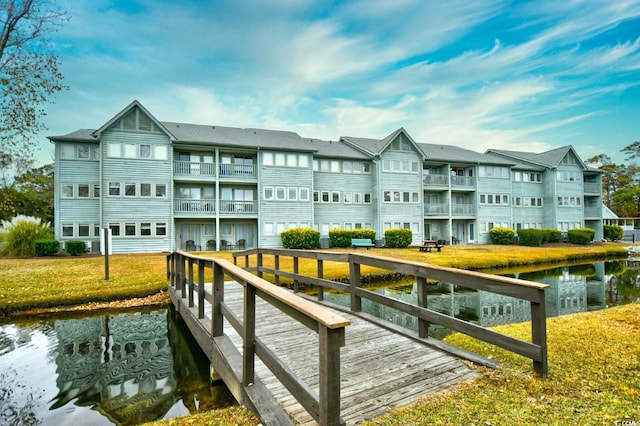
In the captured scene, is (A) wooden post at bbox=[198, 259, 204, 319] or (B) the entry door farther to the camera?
(B) the entry door

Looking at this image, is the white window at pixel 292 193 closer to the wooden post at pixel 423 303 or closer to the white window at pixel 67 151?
Answer: the white window at pixel 67 151

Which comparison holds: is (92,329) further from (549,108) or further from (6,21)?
(549,108)

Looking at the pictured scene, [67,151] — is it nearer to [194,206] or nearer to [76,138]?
[76,138]

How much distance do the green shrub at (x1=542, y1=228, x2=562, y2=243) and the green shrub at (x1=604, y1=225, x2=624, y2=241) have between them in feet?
32.8

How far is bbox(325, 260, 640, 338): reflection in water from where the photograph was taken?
334 inches

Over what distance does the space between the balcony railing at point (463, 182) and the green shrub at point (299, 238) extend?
15.8m

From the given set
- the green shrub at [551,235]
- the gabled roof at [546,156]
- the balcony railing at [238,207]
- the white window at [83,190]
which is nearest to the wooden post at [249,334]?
the balcony railing at [238,207]

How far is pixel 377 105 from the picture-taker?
40.0 m

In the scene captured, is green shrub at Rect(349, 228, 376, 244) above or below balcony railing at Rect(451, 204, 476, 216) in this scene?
below

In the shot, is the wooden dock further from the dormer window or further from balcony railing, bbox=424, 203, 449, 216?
balcony railing, bbox=424, 203, 449, 216

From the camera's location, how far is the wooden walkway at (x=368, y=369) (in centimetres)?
284

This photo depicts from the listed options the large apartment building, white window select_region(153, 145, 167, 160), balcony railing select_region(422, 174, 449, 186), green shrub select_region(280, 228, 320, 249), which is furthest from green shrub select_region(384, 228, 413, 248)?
white window select_region(153, 145, 167, 160)

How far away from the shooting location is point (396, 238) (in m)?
25.7

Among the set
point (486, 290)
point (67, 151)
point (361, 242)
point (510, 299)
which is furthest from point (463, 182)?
point (67, 151)
